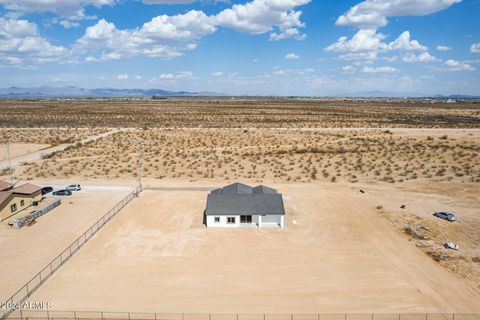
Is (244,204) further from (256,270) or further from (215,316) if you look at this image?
(215,316)

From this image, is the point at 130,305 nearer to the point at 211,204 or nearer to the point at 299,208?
the point at 211,204

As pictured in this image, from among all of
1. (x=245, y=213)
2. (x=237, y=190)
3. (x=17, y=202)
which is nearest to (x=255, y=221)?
(x=245, y=213)

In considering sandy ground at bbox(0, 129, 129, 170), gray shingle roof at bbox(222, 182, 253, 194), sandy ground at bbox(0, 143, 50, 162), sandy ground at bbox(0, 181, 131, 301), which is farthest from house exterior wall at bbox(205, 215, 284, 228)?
sandy ground at bbox(0, 143, 50, 162)

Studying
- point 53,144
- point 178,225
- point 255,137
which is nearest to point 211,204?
point 178,225

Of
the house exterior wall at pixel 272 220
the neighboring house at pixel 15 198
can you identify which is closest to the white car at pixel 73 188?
the neighboring house at pixel 15 198

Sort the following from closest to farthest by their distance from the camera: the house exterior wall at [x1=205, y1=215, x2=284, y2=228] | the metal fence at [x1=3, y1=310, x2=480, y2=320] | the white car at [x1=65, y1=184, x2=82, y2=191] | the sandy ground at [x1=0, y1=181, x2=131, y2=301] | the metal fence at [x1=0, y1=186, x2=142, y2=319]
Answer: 1. the metal fence at [x1=3, y1=310, x2=480, y2=320]
2. the metal fence at [x1=0, y1=186, x2=142, y2=319]
3. the sandy ground at [x1=0, y1=181, x2=131, y2=301]
4. the house exterior wall at [x1=205, y1=215, x2=284, y2=228]
5. the white car at [x1=65, y1=184, x2=82, y2=191]

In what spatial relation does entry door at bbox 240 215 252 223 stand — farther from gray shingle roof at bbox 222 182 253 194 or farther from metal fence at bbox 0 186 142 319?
metal fence at bbox 0 186 142 319

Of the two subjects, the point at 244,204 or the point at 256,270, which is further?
the point at 244,204
